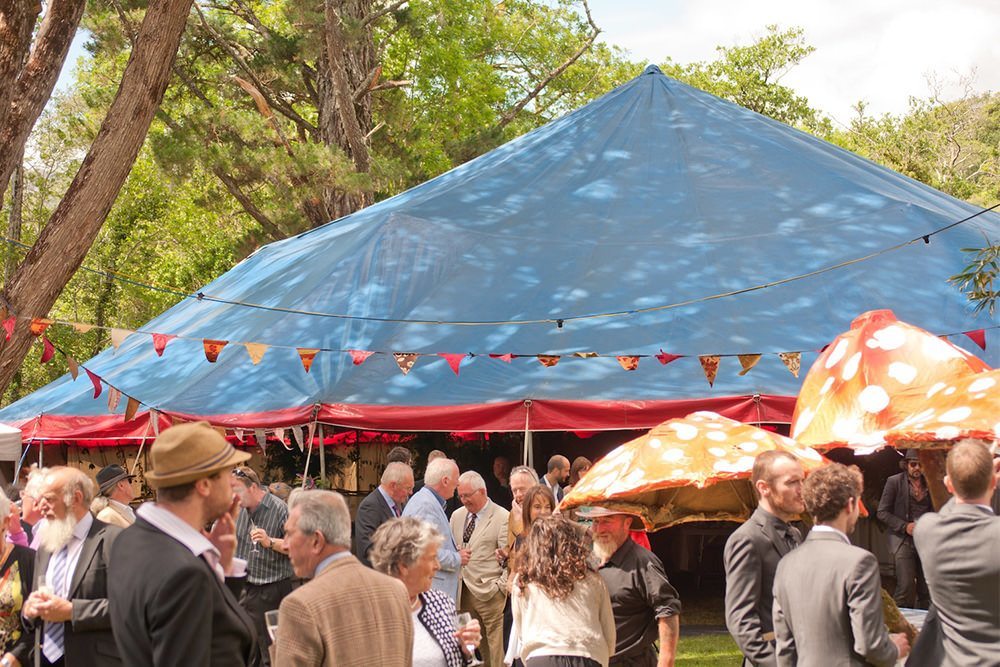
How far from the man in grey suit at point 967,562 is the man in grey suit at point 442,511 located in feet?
12.8

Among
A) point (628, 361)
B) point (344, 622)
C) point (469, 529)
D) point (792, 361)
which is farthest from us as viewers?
point (628, 361)

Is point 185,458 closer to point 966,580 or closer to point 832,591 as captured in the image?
point 832,591

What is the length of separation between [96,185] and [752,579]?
619 cm

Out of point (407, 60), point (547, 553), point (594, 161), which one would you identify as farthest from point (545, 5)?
point (547, 553)

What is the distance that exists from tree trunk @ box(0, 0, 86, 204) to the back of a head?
6635mm

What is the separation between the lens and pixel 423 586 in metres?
4.16

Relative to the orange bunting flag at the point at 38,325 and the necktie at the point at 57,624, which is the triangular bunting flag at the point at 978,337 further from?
the necktie at the point at 57,624

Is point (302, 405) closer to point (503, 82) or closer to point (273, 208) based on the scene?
point (273, 208)

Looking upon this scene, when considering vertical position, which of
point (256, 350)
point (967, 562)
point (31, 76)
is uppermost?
point (31, 76)

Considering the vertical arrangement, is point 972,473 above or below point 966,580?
above

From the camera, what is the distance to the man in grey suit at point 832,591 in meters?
4.05

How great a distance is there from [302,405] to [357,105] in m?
13.7

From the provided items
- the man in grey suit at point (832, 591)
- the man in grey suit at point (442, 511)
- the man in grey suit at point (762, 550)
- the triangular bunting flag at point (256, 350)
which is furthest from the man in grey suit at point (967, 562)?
the triangular bunting flag at point (256, 350)

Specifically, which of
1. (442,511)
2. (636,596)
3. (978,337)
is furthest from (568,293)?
(636,596)
